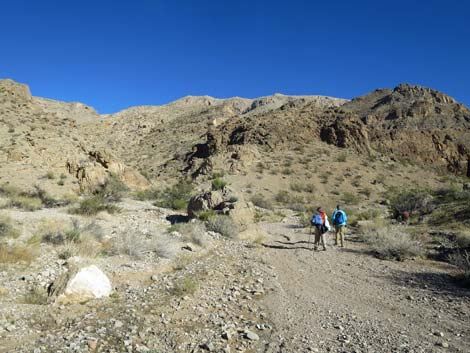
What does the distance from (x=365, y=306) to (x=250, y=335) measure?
2.53m

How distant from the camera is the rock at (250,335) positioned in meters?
4.93

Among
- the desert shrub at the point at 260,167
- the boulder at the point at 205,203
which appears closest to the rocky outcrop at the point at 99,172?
the boulder at the point at 205,203

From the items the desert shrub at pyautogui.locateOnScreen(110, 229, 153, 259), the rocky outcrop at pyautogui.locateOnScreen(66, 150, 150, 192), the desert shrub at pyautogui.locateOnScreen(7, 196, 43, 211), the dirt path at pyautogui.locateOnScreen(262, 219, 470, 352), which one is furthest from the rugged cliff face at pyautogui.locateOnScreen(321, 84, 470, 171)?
the desert shrub at pyautogui.locateOnScreen(110, 229, 153, 259)

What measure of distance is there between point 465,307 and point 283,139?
1285 inches

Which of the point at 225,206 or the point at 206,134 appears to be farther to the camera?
the point at 206,134

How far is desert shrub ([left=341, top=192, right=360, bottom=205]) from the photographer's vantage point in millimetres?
25922

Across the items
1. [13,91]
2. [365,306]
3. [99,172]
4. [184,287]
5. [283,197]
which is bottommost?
[365,306]

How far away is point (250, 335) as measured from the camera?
4.98 m

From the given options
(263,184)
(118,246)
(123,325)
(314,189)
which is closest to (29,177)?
(118,246)

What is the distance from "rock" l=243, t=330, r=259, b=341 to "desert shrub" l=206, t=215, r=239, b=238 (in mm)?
6917

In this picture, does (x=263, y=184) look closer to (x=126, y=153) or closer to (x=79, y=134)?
(x=79, y=134)

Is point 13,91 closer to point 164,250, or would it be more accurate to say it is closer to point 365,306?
point 164,250

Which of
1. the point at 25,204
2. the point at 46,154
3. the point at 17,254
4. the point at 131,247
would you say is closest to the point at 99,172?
the point at 46,154

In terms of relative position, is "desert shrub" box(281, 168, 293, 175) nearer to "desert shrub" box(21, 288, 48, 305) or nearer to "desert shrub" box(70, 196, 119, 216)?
"desert shrub" box(70, 196, 119, 216)
